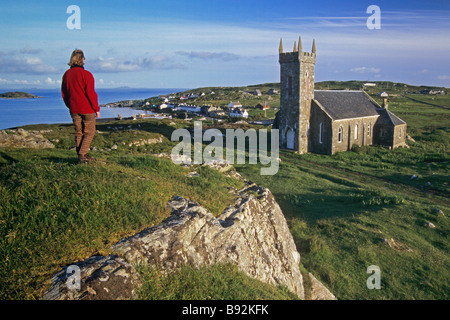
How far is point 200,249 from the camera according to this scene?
7.51m

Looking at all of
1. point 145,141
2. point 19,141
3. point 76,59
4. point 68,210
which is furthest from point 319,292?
point 145,141

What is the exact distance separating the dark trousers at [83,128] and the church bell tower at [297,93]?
3162 cm

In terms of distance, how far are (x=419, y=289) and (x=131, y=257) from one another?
11563 mm

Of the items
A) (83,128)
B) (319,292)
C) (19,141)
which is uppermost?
(83,128)

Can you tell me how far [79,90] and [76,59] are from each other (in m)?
0.96

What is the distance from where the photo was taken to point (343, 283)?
12.1 meters

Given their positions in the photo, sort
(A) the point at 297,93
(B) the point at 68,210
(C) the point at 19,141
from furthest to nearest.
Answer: (A) the point at 297,93 < (C) the point at 19,141 < (B) the point at 68,210

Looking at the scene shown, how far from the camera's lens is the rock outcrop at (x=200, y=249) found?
540 centimetres

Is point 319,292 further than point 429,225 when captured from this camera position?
No

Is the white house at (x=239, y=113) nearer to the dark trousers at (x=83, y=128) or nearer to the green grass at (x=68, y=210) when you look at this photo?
the dark trousers at (x=83, y=128)

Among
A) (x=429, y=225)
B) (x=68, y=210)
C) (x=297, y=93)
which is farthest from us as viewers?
(x=297, y=93)

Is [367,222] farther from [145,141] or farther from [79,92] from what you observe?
[145,141]

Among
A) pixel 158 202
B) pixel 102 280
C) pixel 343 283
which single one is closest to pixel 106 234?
pixel 102 280
